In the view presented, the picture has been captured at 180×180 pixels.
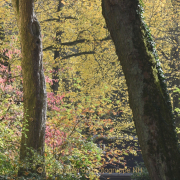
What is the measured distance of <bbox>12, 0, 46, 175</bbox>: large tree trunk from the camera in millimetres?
6027

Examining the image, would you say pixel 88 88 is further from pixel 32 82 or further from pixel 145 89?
pixel 145 89

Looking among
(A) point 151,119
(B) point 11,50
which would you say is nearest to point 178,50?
(B) point 11,50

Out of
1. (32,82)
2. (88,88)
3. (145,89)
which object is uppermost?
(88,88)

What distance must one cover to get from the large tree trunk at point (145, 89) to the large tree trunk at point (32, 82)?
3.24 meters

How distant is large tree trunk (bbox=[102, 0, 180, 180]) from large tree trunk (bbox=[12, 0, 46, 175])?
3240mm

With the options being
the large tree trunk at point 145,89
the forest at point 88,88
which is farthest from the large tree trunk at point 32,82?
the large tree trunk at point 145,89

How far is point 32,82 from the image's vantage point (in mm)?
6059

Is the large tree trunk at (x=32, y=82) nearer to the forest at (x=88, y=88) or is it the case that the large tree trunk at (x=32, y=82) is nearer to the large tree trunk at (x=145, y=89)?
the forest at (x=88, y=88)

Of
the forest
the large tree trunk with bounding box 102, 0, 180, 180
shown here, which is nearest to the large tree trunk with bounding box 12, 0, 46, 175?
the forest

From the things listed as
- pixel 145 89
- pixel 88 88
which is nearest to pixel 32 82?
pixel 145 89

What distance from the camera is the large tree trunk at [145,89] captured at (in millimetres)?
2863

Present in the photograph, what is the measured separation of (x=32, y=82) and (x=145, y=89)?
379 cm

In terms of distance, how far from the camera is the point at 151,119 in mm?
2928

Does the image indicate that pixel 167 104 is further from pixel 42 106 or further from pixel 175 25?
pixel 175 25
